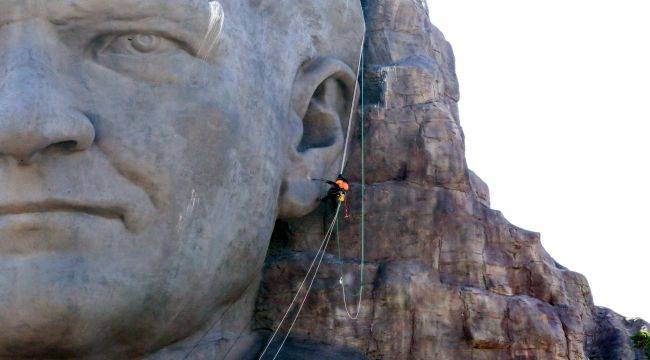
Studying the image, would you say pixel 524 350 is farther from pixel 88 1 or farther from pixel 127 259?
pixel 88 1

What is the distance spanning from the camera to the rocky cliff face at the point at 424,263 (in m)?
5.56

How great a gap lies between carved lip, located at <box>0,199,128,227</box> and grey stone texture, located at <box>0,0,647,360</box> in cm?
1

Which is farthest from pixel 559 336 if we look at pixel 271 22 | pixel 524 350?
pixel 271 22

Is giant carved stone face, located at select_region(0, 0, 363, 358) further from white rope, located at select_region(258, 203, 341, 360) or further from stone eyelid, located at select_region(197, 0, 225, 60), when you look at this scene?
white rope, located at select_region(258, 203, 341, 360)

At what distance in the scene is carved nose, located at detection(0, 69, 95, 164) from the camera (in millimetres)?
4094

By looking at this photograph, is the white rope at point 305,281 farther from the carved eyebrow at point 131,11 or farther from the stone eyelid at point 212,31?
the carved eyebrow at point 131,11

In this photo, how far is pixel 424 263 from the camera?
5.76 m

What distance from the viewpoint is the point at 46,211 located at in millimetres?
4195

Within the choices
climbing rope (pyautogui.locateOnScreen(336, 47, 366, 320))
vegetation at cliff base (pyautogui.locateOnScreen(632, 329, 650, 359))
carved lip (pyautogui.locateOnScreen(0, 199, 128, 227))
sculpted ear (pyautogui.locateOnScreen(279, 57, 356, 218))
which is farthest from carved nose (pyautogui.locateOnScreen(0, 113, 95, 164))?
vegetation at cliff base (pyautogui.locateOnScreen(632, 329, 650, 359))

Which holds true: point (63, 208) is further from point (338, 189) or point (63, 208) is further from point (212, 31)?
point (338, 189)

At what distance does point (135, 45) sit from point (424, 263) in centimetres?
244

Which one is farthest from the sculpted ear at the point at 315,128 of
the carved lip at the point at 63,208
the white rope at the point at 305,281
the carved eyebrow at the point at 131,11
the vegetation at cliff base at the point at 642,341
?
the vegetation at cliff base at the point at 642,341

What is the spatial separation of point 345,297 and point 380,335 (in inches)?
13.6

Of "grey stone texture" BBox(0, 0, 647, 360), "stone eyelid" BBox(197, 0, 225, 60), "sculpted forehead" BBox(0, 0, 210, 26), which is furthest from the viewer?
"stone eyelid" BBox(197, 0, 225, 60)
